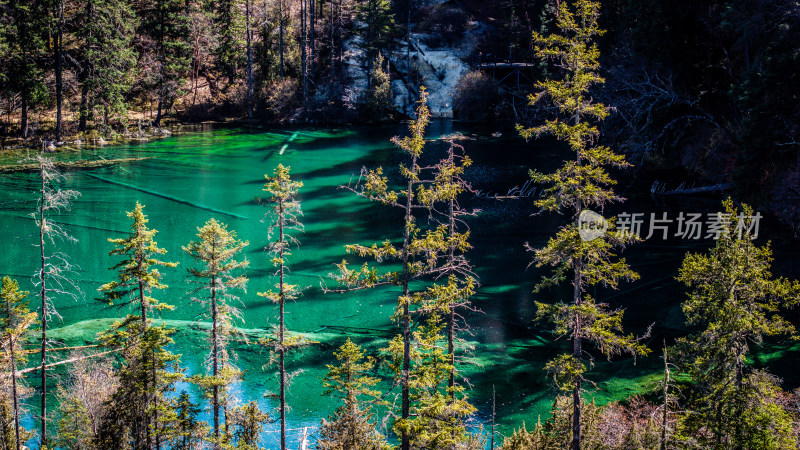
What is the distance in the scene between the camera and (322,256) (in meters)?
32.4

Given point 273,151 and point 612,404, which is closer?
point 612,404

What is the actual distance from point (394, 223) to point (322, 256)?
238 inches

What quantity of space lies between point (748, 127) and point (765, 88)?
6.32 feet

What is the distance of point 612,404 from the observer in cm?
2020

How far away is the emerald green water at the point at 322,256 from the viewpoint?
22344 millimetres

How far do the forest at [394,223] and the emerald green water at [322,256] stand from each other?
0.62 feet

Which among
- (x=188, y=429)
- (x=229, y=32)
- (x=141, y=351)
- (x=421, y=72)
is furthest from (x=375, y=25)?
(x=188, y=429)

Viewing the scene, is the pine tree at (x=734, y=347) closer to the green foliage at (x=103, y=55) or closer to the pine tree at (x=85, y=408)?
the pine tree at (x=85, y=408)

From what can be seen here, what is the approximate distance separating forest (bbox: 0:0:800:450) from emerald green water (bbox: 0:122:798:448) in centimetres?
19

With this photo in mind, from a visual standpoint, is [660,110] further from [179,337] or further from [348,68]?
[348,68]

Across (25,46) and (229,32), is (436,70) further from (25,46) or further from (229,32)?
(25,46)

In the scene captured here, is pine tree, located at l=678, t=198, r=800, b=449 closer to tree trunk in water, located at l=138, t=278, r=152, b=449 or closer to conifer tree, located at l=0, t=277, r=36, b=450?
tree trunk in water, located at l=138, t=278, r=152, b=449

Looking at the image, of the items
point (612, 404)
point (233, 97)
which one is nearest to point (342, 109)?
point (233, 97)

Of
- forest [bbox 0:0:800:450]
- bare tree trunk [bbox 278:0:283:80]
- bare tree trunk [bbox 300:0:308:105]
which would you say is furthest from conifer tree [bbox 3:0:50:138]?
bare tree trunk [bbox 300:0:308:105]
